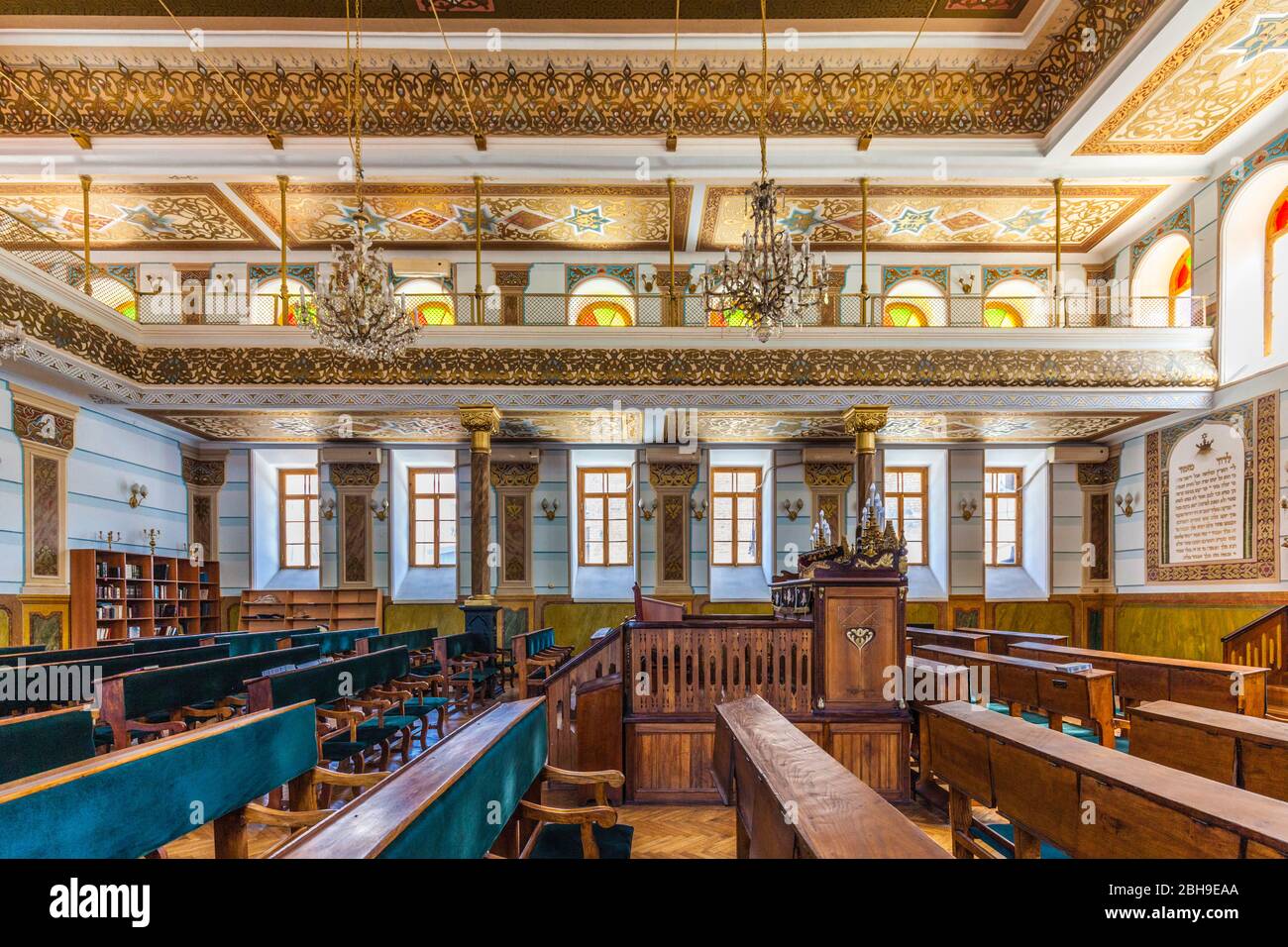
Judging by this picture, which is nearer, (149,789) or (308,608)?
(149,789)

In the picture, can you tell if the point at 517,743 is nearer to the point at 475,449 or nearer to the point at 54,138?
the point at 475,449

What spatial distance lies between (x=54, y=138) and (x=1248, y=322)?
609 inches

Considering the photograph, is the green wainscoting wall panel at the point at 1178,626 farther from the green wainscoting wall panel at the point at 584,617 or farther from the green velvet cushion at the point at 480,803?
the green velvet cushion at the point at 480,803

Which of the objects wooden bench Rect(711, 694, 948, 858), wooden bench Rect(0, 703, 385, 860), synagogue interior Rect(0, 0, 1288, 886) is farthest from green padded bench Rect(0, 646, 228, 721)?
wooden bench Rect(711, 694, 948, 858)

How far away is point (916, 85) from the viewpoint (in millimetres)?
9078

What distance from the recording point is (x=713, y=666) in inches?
205

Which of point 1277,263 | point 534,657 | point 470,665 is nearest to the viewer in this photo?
point 470,665

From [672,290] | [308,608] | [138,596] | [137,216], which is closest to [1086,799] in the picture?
[672,290]

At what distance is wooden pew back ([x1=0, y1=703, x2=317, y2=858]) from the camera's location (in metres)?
1.78

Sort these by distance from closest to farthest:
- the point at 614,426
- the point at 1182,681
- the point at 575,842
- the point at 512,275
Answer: the point at 575,842
the point at 1182,681
the point at 614,426
the point at 512,275

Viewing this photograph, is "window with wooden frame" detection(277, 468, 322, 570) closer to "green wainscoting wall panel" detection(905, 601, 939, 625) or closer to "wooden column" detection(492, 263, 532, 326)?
"wooden column" detection(492, 263, 532, 326)

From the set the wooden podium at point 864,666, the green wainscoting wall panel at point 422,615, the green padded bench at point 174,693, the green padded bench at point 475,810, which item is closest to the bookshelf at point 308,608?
the green wainscoting wall panel at point 422,615

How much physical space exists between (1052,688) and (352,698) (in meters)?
5.82

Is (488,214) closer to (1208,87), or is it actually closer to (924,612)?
(1208,87)
